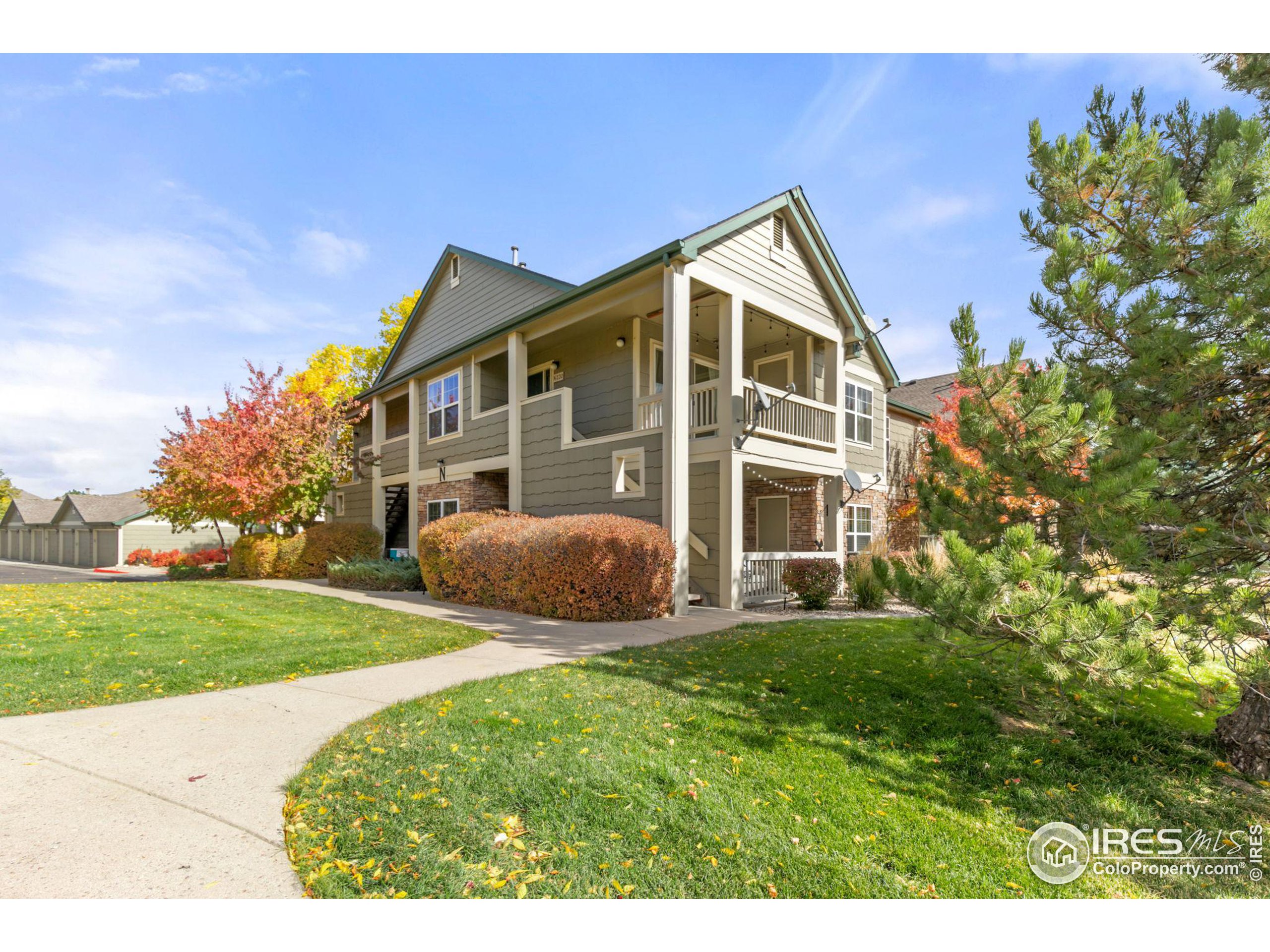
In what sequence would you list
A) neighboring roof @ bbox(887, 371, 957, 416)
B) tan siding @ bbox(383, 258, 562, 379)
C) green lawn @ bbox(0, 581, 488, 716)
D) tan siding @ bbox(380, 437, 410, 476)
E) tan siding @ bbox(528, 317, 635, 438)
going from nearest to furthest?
1. green lawn @ bbox(0, 581, 488, 716)
2. tan siding @ bbox(528, 317, 635, 438)
3. tan siding @ bbox(383, 258, 562, 379)
4. tan siding @ bbox(380, 437, 410, 476)
5. neighboring roof @ bbox(887, 371, 957, 416)

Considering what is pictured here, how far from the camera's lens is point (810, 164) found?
6914 mm

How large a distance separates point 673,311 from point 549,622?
18.2ft

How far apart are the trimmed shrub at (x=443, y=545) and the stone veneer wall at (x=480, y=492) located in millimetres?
2166

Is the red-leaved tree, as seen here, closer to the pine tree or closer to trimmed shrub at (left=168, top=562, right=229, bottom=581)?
trimmed shrub at (left=168, top=562, right=229, bottom=581)

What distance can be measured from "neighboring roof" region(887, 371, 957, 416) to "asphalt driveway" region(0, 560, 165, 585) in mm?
26207

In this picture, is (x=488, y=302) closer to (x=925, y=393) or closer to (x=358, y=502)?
(x=358, y=502)

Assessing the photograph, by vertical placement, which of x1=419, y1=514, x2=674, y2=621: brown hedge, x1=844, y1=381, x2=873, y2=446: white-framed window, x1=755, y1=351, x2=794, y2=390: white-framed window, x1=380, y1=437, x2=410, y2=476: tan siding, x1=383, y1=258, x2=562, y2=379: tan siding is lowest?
x1=419, y1=514, x2=674, y2=621: brown hedge

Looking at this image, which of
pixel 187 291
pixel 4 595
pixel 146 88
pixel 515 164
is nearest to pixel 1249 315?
pixel 515 164

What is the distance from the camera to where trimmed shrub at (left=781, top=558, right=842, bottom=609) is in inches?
446

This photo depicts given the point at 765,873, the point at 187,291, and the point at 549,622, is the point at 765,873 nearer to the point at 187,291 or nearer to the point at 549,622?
the point at 549,622

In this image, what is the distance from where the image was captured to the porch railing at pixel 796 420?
11.3 metres

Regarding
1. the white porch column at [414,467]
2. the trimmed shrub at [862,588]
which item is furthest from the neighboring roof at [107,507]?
the trimmed shrub at [862,588]

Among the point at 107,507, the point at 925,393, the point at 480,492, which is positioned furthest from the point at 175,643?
the point at 107,507

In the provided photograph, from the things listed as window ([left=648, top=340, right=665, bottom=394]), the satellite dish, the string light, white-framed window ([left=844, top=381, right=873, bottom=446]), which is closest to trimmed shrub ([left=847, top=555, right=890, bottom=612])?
the string light
